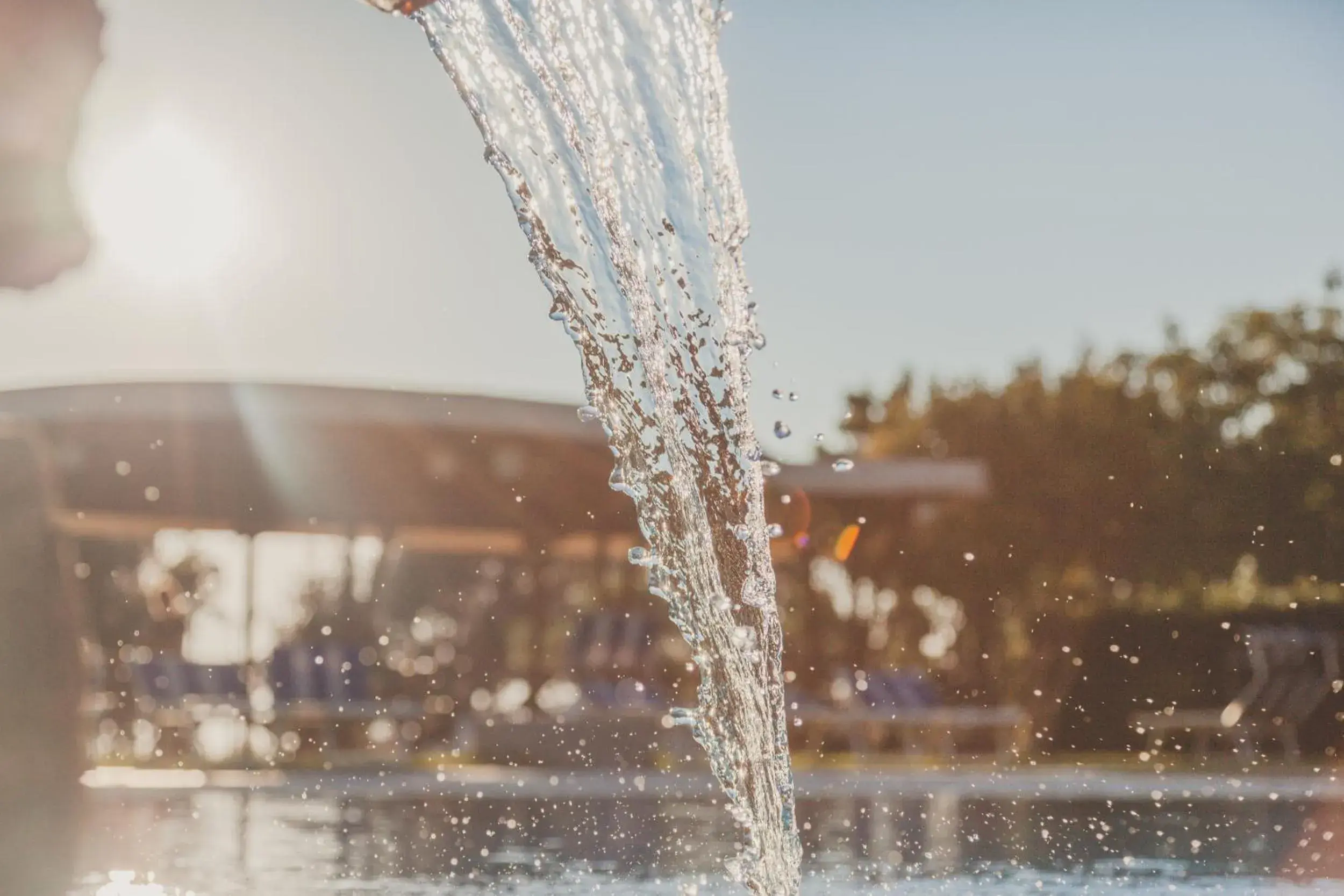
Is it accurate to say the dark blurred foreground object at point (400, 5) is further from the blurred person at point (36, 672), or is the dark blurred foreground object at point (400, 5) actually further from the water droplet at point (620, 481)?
the blurred person at point (36, 672)

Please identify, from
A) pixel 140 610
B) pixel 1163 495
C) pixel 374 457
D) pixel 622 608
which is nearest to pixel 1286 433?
pixel 1163 495

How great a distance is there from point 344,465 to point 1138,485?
12594 mm

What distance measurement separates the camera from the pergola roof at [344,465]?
1049 cm

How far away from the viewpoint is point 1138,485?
69.3 feet

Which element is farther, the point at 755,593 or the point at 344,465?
the point at 344,465

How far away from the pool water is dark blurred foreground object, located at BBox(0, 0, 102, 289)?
181 cm

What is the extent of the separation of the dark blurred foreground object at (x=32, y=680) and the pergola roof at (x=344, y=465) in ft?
19.3

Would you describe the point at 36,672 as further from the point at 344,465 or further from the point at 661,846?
the point at 344,465

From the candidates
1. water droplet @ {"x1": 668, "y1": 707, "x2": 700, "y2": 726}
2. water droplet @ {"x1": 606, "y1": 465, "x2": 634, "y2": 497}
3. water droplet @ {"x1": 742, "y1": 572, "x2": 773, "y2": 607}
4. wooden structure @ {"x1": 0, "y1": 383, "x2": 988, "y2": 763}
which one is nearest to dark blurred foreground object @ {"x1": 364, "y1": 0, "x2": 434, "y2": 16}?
water droplet @ {"x1": 606, "y1": 465, "x2": 634, "y2": 497}

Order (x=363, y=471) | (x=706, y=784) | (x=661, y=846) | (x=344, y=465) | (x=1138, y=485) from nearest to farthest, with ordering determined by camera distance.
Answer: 1. (x=661, y=846)
2. (x=706, y=784)
3. (x=344, y=465)
4. (x=363, y=471)
5. (x=1138, y=485)

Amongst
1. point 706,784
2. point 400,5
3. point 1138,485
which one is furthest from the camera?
point 1138,485

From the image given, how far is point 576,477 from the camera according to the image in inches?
482

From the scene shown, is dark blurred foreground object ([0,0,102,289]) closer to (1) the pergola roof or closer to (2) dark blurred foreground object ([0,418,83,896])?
(2) dark blurred foreground object ([0,418,83,896])

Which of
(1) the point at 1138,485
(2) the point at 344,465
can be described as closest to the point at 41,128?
(2) the point at 344,465
